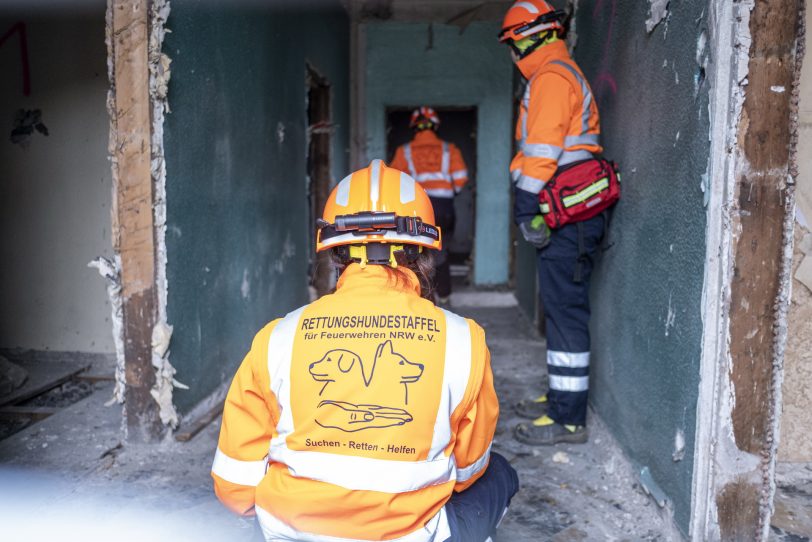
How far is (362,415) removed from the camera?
4.07 ft

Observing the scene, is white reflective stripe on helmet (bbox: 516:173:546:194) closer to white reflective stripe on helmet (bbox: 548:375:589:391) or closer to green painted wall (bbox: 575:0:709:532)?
green painted wall (bbox: 575:0:709:532)

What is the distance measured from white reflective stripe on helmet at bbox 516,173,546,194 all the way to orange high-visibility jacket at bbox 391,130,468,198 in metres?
3.08

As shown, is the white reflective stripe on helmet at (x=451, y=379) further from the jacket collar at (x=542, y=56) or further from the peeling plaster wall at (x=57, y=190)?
the peeling plaster wall at (x=57, y=190)

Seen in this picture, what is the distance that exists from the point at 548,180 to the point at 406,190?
127 cm

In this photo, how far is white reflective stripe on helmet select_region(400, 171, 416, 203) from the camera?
1498mm

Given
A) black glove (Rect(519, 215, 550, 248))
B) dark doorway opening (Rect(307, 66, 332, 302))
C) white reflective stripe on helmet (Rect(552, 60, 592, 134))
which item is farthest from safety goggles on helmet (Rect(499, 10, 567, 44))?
dark doorway opening (Rect(307, 66, 332, 302))

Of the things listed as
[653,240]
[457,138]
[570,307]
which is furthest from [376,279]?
[457,138]

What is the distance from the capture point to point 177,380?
2.72 metres

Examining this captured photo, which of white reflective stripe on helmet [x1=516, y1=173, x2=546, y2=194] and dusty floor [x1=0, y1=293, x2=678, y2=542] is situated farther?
white reflective stripe on helmet [x1=516, y1=173, x2=546, y2=194]

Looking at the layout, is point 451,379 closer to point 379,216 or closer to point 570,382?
point 379,216

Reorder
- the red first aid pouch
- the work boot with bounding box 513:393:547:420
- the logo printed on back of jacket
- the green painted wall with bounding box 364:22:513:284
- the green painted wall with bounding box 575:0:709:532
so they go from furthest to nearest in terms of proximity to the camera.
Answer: the green painted wall with bounding box 364:22:513:284 → the work boot with bounding box 513:393:547:420 → the red first aid pouch → the green painted wall with bounding box 575:0:709:532 → the logo printed on back of jacket

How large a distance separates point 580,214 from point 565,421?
2.92 feet

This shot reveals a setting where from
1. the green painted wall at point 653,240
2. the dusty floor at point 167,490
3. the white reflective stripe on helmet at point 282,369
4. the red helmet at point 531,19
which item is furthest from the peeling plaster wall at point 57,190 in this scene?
the white reflective stripe on helmet at point 282,369

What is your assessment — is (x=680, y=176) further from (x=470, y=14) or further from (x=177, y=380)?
(x=470, y=14)
